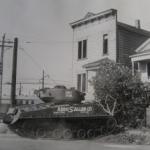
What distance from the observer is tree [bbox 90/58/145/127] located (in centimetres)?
2020

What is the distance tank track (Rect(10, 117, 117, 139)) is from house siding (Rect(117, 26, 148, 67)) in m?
8.36

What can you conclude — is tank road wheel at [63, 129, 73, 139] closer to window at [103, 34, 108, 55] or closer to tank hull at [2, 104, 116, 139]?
tank hull at [2, 104, 116, 139]

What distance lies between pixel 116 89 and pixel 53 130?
170 inches

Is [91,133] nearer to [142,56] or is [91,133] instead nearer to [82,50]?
[142,56]

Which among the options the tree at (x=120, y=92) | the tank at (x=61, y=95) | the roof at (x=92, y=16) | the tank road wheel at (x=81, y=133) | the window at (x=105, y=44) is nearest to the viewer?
the tank road wheel at (x=81, y=133)

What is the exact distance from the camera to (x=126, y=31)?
87.9 feet

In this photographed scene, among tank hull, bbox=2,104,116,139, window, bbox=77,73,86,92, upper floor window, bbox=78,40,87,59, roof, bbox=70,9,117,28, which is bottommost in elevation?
tank hull, bbox=2,104,116,139

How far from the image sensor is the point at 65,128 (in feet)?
59.7

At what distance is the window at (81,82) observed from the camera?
2847 cm

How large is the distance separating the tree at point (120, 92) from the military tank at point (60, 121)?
1601mm

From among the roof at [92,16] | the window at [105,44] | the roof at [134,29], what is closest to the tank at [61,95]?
the window at [105,44]

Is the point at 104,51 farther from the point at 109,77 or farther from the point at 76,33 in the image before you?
A: the point at 109,77

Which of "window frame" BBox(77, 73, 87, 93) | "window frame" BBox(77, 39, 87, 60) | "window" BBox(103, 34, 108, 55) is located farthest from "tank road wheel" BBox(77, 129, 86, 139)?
"window frame" BBox(77, 39, 87, 60)

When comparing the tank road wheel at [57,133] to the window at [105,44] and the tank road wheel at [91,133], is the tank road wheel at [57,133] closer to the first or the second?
the tank road wheel at [91,133]
